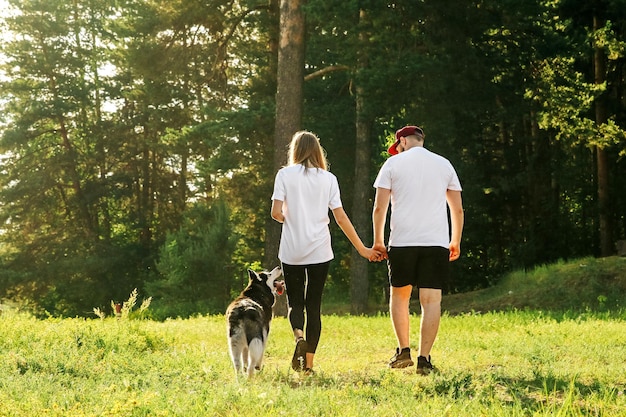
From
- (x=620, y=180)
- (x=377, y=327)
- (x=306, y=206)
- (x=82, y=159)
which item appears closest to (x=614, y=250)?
(x=620, y=180)

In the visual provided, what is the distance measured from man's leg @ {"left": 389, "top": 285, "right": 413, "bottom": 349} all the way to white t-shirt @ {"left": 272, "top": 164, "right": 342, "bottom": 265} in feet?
Answer: 2.83

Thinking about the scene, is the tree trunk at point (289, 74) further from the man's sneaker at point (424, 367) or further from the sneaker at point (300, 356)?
the man's sneaker at point (424, 367)

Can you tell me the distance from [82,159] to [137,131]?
10.9ft

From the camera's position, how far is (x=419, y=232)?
24.2 feet

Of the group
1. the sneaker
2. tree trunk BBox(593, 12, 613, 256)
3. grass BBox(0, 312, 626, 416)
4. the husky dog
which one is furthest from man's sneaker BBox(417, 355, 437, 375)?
tree trunk BBox(593, 12, 613, 256)

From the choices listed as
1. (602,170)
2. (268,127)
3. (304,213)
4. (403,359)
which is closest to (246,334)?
(304,213)

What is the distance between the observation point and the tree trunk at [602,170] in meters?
24.8

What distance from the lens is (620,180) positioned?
1095 inches

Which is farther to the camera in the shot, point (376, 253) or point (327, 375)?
point (376, 253)

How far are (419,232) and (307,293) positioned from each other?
4.17 ft

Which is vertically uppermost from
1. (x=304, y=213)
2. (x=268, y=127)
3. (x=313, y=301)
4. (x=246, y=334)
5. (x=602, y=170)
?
(x=268, y=127)

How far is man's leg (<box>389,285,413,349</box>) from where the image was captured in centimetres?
766

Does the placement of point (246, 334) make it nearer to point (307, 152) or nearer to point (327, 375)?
point (327, 375)

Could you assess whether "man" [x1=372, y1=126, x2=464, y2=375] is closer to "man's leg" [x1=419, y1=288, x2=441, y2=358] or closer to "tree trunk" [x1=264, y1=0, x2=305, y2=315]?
"man's leg" [x1=419, y1=288, x2=441, y2=358]
